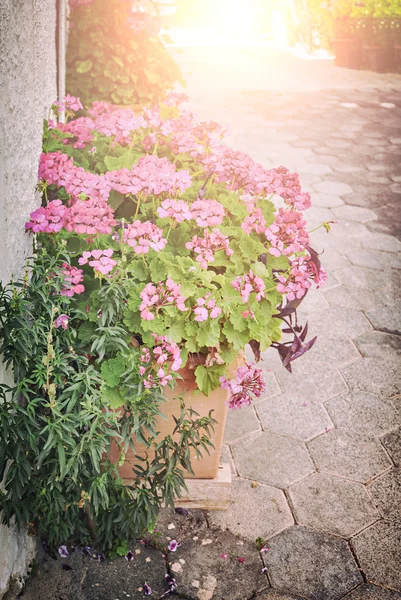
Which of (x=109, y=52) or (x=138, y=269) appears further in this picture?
(x=109, y=52)

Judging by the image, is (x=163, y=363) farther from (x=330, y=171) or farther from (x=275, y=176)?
(x=330, y=171)

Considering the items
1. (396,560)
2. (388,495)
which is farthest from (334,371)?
(396,560)

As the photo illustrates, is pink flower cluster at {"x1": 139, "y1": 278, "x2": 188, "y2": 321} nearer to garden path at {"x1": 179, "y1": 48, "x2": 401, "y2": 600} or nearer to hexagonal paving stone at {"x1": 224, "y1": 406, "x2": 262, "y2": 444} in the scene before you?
garden path at {"x1": 179, "y1": 48, "x2": 401, "y2": 600}

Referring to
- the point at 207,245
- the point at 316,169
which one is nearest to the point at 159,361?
the point at 207,245

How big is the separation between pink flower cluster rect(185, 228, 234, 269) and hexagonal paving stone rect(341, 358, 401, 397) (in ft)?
4.99

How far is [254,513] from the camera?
7.64ft

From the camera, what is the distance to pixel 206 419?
1.91 m

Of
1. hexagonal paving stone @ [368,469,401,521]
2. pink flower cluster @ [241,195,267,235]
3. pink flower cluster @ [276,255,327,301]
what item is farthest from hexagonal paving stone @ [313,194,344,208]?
pink flower cluster @ [276,255,327,301]

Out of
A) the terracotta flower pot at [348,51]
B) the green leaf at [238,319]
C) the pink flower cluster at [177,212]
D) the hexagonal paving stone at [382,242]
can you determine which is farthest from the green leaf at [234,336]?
the terracotta flower pot at [348,51]

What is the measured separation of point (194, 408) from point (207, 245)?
0.63 m

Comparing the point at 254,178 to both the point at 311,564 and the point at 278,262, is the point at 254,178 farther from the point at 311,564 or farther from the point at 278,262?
the point at 311,564

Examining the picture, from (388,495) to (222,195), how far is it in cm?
148

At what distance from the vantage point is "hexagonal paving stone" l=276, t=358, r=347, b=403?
2.99m

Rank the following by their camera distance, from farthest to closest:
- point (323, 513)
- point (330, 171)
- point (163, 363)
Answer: point (330, 171)
point (323, 513)
point (163, 363)
